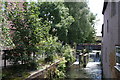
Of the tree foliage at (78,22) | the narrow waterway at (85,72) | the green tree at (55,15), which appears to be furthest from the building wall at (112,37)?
the tree foliage at (78,22)

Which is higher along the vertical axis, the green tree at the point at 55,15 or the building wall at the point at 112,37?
the green tree at the point at 55,15

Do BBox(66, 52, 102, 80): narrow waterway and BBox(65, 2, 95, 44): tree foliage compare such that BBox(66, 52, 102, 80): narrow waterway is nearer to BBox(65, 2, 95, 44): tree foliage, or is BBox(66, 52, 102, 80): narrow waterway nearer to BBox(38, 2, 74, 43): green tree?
BBox(38, 2, 74, 43): green tree

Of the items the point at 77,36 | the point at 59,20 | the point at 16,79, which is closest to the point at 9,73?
the point at 16,79

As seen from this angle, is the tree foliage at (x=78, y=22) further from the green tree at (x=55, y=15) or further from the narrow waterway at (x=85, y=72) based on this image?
the narrow waterway at (x=85, y=72)

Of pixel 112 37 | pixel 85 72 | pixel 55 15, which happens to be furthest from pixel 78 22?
pixel 112 37

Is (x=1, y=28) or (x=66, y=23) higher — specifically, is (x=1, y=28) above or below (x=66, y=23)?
below

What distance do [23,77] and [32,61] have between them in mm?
1878

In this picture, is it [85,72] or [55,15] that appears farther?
[85,72]

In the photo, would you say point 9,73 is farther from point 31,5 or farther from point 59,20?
point 59,20

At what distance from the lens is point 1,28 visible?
6133mm

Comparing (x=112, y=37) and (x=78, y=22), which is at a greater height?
(x=78, y=22)

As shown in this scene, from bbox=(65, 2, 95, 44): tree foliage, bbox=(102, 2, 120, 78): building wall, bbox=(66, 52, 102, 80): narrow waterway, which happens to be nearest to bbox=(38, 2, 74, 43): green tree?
bbox=(66, 52, 102, 80): narrow waterway

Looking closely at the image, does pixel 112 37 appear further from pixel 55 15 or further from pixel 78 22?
pixel 78 22

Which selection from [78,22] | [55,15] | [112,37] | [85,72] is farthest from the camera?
[78,22]
